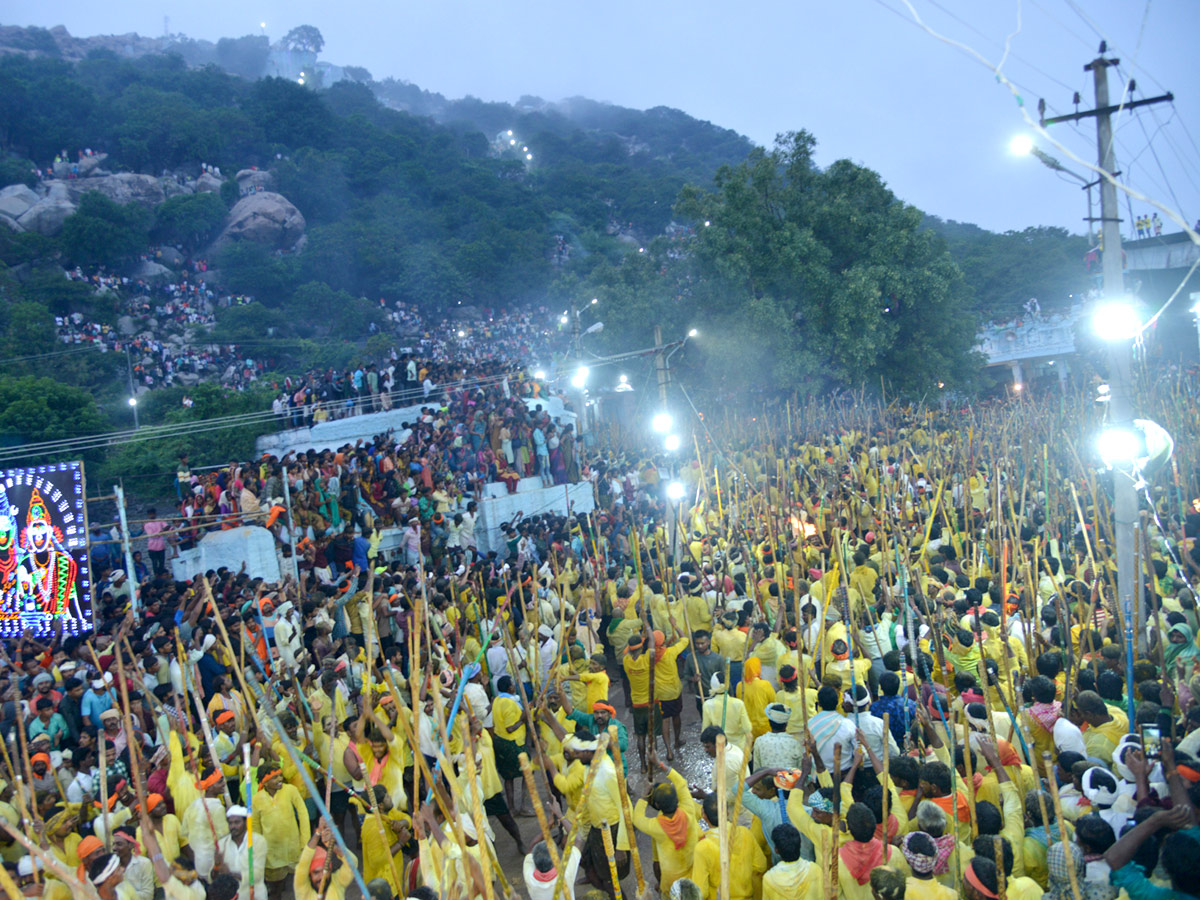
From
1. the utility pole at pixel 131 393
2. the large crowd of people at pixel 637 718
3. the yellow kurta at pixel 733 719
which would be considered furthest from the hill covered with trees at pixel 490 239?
the yellow kurta at pixel 733 719

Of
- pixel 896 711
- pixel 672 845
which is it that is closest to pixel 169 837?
pixel 672 845

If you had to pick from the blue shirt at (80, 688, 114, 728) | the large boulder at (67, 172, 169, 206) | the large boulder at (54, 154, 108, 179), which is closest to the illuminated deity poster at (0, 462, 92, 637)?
the blue shirt at (80, 688, 114, 728)

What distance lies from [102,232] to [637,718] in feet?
158

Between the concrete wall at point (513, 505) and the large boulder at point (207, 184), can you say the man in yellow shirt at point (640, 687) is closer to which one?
the concrete wall at point (513, 505)

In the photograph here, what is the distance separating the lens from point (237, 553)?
1211 centimetres

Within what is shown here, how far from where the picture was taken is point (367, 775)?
5.65 m

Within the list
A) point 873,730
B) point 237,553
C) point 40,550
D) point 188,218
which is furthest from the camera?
point 188,218

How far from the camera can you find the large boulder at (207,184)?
56875 mm

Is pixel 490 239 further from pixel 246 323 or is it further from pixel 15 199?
pixel 15 199

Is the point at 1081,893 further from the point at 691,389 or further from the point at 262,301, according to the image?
the point at 262,301

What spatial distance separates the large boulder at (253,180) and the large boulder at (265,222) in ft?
5.36

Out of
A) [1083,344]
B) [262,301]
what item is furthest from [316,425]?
[262,301]

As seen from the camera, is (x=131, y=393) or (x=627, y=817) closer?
(x=627, y=817)

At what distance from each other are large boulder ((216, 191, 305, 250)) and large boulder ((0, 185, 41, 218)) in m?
9.72
